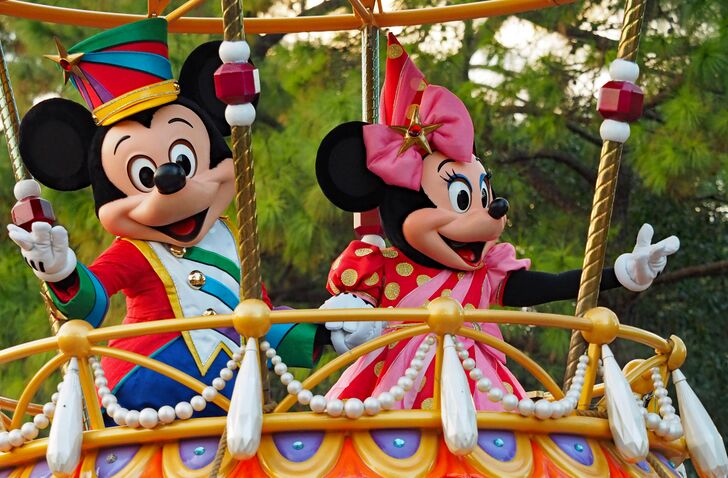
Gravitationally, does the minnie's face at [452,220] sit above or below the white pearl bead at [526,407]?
above

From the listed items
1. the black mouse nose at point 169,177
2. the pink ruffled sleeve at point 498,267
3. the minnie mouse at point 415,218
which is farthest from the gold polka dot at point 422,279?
the black mouse nose at point 169,177

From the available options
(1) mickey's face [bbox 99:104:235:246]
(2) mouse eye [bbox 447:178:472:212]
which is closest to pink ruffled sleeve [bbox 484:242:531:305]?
(2) mouse eye [bbox 447:178:472:212]

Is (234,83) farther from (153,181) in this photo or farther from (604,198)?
(604,198)

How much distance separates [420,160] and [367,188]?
176 mm

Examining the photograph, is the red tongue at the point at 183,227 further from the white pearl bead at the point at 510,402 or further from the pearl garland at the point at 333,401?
the white pearl bead at the point at 510,402

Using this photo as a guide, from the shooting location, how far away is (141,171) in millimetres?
4066

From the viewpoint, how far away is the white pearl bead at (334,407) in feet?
10.8

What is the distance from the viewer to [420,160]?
4.23 metres

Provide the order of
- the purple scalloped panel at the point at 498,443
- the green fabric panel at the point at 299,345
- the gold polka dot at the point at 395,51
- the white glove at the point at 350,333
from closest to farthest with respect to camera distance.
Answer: the purple scalloped panel at the point at 498,443 → the white glove at the point at 350,333 → the green fabric panel at the point at 299,345 → the gold polka dot at the point at 395,51

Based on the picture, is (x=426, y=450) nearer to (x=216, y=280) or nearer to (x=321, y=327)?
(x=321, y=327)

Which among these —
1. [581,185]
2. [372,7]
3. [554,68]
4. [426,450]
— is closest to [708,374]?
[581,185]

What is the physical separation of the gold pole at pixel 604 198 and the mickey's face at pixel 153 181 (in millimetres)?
1113

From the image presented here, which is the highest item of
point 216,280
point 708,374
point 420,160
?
point 420,160

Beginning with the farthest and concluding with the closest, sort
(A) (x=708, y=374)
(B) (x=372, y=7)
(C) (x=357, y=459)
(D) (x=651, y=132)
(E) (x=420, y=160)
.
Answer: (A) (x=708, y=374)
(D) (x=651, y=132)
(B) (x=372, y=7)
(E) (x=420, y=160)
(C) (x=357, y=459)
